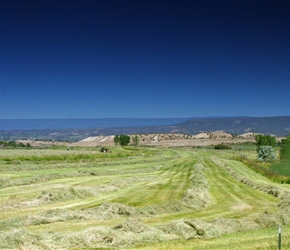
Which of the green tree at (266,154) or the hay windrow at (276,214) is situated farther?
the green tree at (266,154)

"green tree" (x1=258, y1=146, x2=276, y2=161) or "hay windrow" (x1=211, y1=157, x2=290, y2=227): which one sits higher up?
"hay windrow" (x1=211, y1=157, x2=290, y2=227)

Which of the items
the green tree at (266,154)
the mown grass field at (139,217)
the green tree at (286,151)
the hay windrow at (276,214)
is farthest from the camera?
the green tree at (286,151)

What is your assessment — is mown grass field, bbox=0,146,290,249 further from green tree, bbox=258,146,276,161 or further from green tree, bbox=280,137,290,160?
green tree, bbox=280,137,290,160

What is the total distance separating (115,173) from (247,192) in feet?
78.4

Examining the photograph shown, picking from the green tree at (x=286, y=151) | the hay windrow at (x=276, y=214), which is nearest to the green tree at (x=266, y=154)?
the green tree at (x=286, y=151)

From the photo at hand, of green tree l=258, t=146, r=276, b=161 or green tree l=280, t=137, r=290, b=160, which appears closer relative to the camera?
green tree l=258, t=146, r=276, b=161

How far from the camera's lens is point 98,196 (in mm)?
31422

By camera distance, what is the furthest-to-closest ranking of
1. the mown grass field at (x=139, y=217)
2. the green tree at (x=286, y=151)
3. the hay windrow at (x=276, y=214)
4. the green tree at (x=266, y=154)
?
the green tree at (x=286, y=151) < the green tree at (x=266, y=154) < the hay windrow at (x=276, y=214) < the mown grass field at (x=139, y=217)

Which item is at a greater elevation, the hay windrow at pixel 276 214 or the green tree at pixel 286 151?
the hay windrow at pixel 276 214

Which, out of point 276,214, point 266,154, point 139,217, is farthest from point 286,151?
point 139,217

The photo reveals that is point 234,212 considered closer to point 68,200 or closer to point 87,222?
point 87,222

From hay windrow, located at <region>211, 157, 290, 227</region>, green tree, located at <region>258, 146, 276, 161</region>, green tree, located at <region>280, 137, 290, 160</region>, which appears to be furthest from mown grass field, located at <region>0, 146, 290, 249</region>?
green tree, located at <region>280, 137, 290, 160</region>

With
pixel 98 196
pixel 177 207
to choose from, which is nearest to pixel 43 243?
pixel 177 207

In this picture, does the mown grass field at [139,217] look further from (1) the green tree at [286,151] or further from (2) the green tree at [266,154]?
(1) the green tree at [286,151]
